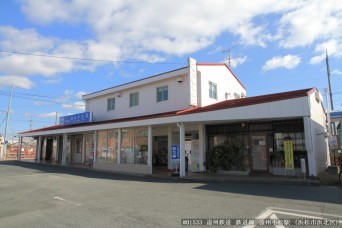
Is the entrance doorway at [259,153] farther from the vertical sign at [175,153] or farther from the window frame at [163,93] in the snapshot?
the window frame at [163,93]

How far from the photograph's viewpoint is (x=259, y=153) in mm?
15266

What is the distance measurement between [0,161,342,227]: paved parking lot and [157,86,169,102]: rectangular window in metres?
9.16

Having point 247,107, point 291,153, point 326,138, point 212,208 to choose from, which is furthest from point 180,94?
point 212,208

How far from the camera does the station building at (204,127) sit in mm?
12852

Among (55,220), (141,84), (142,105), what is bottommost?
(55,220)

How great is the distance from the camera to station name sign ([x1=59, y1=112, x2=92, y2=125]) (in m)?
23.9

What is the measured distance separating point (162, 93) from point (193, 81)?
3015mm

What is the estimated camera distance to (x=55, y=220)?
6.52 metres

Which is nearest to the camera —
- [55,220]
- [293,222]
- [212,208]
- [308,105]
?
[293,222]

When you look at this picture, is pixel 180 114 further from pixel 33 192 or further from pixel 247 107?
pixel 33 192

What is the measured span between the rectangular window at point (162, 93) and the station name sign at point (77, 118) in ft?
24.9

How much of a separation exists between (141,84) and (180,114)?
658 centimetres
